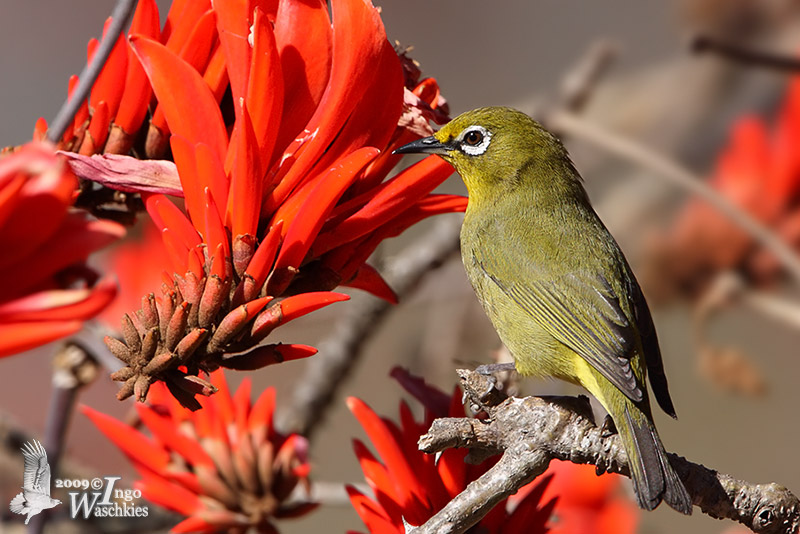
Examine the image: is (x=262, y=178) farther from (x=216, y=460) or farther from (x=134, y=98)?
(x=216, y=460)

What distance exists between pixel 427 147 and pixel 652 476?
679 mm

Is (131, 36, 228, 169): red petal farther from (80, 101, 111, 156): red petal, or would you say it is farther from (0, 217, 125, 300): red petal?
(0, 217, 125, 300): red petal

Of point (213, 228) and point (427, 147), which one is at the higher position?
point (427, 147)

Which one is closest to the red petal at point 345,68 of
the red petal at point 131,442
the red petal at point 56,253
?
the red petal at point 56,253

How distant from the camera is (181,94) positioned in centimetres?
102

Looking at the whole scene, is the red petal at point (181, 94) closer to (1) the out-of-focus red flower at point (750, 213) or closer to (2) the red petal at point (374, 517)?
(2) the red petal at point (374, 517)

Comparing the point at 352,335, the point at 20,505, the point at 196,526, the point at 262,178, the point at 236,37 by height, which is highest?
the point at 236,37

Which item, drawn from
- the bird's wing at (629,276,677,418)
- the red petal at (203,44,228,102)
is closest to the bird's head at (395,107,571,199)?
the bird's wing at (629,276,677,418)

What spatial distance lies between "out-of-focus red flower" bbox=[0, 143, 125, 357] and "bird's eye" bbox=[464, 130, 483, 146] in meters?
1.09

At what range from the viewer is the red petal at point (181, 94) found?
3.32 feet

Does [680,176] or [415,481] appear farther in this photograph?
[680,176]

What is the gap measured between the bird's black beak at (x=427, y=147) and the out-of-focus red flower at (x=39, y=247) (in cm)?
69

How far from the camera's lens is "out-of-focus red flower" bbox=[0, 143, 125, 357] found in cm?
71

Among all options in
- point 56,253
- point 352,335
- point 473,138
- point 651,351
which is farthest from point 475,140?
point 56,253
